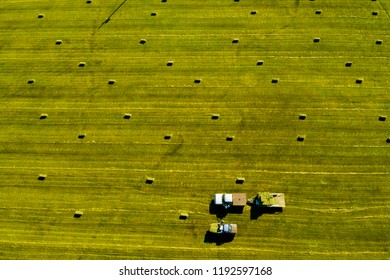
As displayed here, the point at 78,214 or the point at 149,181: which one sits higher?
the point at 149,181

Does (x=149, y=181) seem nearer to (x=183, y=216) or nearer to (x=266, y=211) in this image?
(x=183, y=216)

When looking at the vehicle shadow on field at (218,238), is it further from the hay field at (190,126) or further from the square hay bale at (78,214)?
the square hay bale at (78,214)

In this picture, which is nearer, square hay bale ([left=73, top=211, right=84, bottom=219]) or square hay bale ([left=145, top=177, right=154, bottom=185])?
square hay bale ([left=73, top=211, right=84, bottom=219])

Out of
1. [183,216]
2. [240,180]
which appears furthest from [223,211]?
[183,216]

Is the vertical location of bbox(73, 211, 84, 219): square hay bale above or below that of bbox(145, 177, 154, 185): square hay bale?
below

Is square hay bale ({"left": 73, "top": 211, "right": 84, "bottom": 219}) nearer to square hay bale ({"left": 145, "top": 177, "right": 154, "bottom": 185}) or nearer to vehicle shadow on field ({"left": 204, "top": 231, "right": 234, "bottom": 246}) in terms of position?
square hay bale ({"left": 145, "top": 177, "right": 154, "bottom": 185})

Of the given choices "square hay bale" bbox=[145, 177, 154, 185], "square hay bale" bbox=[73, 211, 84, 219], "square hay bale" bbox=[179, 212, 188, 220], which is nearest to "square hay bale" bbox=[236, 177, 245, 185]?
"square hay bale" bbox=[179, 212, 188, 220]

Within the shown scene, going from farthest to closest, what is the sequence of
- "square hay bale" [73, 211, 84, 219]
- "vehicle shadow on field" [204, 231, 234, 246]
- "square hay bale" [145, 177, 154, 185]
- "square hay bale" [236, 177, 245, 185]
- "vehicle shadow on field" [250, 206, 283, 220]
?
"square hay bale" [145, 177, 154, 185] < "square hay bale" [236, 177, 245, 185] < "square hay bale" [73, 211, 84, 219] < "vehicle shadow on field" [250, 206, 283, 220] < "vehicle shadow on field" [204, 231, 234, 246]
